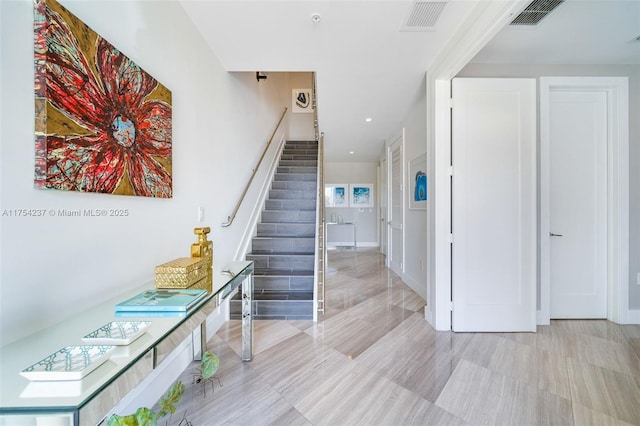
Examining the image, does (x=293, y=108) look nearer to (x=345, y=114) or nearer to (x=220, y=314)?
(x=345, y=114)

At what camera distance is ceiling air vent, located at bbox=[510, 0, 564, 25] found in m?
1.68

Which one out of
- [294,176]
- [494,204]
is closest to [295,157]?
[294,176]

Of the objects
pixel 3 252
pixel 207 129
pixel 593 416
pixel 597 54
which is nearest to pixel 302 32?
pixel 207 129

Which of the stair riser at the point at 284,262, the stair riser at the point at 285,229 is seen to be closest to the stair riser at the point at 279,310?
the stair riser at the point at 284,262

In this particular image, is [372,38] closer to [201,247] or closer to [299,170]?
[201,247]

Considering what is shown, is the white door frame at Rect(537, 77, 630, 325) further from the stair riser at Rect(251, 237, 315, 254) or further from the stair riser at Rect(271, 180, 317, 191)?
the stair riser at Rect(271, 180, 317, 191)

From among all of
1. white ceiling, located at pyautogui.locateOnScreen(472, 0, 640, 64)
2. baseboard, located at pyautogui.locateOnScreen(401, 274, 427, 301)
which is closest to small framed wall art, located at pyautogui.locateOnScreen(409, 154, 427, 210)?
baseboard, located at pyautogui.locateOnScreen(401, 274, 427, 301)

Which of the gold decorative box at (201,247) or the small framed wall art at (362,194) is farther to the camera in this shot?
the small framed wall art at (362,194)

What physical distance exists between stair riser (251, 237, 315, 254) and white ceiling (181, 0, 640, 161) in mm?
2006

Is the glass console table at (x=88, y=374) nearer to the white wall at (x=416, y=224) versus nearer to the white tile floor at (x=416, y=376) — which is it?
the white tile floor at (x=416, y=376)

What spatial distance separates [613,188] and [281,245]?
3787mm

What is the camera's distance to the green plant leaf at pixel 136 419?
67 centimetres

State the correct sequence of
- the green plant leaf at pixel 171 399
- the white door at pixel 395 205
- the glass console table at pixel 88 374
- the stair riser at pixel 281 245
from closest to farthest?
the glass console table at pixel 88 374 < the green plant leaf at pixel 171 399 < the stair riser at pixel 281 245 < the white door at pixel 395 205

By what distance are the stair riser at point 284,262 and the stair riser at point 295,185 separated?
1.61 meters
